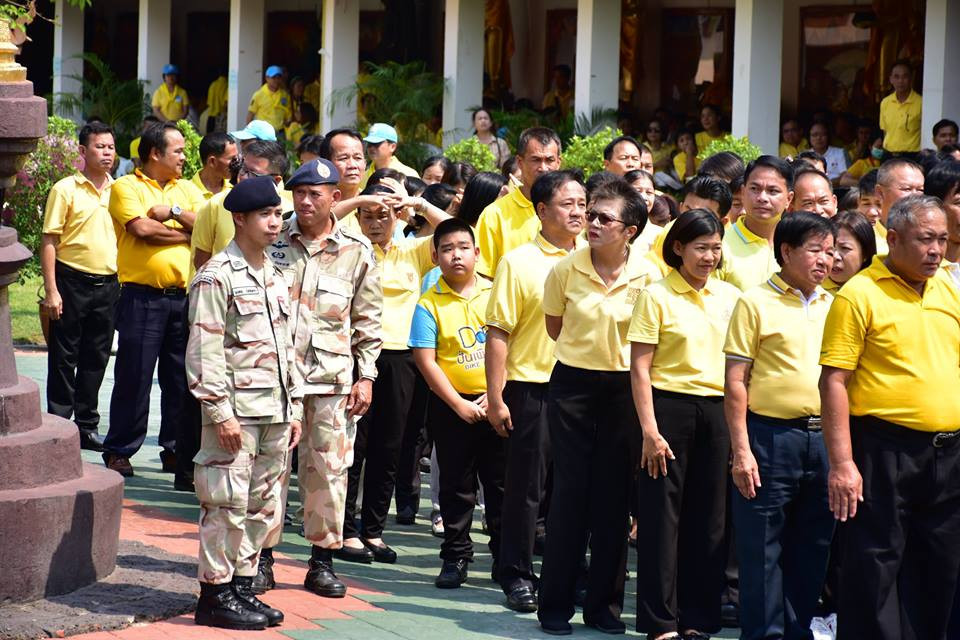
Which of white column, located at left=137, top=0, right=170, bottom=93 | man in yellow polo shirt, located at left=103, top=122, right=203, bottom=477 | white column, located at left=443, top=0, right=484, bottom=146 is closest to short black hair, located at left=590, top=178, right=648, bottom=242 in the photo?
man in yellow polo shirt, located at left=103, top=122, right=203, bottom=477

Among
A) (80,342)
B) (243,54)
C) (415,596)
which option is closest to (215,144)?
(80,342)

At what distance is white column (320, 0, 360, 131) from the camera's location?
2398 centimetres

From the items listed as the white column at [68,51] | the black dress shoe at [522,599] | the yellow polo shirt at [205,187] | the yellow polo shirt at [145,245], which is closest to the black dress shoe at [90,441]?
the yellow polo shirt at [145,245]

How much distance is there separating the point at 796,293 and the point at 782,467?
706mm

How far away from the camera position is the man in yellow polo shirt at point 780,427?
246 inches

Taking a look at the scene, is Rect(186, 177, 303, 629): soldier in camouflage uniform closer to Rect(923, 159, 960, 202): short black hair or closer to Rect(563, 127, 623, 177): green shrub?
Rect(923, 159, 960, 202): short black hair

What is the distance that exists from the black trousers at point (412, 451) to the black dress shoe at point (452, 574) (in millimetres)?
1171

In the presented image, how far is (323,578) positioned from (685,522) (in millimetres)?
1622

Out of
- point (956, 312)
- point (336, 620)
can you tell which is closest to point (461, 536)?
point (336, 620)

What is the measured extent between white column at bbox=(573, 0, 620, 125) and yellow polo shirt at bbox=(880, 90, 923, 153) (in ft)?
15.1

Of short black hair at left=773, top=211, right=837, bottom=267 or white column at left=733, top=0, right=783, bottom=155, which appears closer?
short black hair at left=773, top=211, right=837, bottom=267

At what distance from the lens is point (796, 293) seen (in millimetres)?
6352

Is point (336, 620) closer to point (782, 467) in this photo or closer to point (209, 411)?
point (209, 411)

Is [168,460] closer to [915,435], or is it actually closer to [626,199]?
[626,199]
